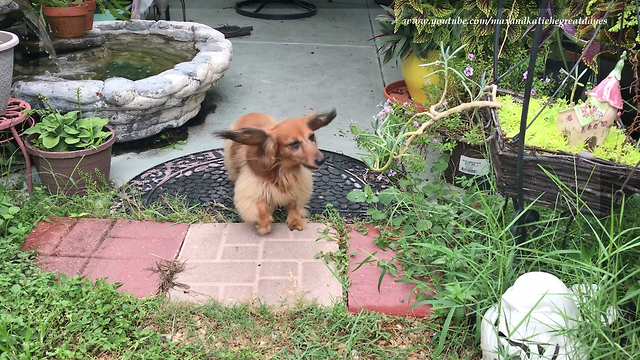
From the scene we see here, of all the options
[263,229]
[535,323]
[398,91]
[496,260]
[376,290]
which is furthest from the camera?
[398,91]

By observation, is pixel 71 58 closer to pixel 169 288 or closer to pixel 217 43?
pixel 217 43

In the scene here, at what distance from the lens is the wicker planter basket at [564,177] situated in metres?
1.86

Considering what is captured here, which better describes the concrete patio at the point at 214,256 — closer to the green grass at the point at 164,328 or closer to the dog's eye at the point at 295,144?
the green grass at the point at 164,328

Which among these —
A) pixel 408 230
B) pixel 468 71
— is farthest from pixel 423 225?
pixel 468 71

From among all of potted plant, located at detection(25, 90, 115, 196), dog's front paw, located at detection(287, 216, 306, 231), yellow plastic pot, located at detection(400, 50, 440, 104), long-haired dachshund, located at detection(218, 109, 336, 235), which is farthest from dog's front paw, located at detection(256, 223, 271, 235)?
yellow plastic pot, located at detection(400, 50, 440, 104)

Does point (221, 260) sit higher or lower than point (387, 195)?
lower

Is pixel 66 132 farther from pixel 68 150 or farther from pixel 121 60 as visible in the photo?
pixel 121 60

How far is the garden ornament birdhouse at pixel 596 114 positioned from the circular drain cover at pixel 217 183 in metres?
1.59

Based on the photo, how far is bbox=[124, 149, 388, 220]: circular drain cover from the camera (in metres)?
3.45

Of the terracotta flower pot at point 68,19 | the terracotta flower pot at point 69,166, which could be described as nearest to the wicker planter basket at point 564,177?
the terracotta flower pot at point 69,166

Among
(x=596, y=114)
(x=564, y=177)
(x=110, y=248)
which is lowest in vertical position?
(x=110, y=248)

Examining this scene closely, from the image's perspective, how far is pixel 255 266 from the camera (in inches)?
112

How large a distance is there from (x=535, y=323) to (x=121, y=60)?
4166mm

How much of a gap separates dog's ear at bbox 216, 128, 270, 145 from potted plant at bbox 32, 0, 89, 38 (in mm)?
2806
